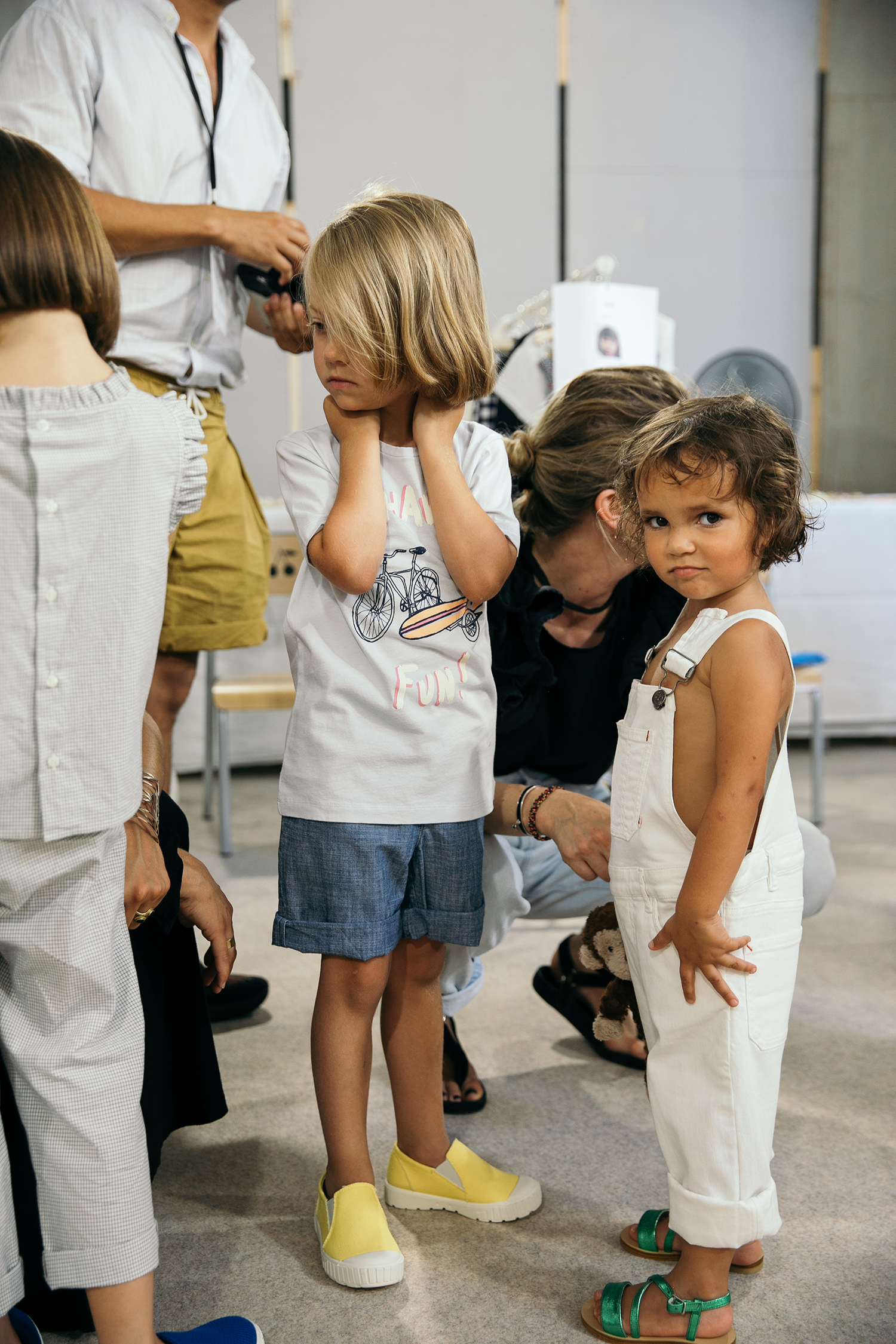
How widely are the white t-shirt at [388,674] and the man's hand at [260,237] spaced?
47 centimetres

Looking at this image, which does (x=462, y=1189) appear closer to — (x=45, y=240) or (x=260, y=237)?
(x=45, y=240)

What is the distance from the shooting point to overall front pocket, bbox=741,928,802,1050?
39.6 inches

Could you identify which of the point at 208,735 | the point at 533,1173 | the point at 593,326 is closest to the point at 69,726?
the point at 533,1173

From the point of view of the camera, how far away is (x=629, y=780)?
1080mm

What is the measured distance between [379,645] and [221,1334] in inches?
25.8

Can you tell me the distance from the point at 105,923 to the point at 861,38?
598cm

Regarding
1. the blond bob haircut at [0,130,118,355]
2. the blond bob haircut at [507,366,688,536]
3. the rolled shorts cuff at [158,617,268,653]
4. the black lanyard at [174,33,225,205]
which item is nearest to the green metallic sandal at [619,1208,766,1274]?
the blond bob haircut at [507,366,688,536]

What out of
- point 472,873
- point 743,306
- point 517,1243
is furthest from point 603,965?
point 743,306

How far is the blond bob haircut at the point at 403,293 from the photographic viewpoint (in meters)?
1.09

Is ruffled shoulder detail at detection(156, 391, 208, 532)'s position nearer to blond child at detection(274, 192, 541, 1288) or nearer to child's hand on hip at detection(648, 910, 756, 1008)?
blond child at detection(274, 192, 541, 1288)

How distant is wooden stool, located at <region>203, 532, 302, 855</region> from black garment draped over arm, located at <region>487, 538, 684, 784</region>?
1082mm

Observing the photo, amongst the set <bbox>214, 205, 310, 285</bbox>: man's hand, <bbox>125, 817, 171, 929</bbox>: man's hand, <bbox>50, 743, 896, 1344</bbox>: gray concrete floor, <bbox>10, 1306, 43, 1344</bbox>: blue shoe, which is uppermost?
<bbox>214, 205, 310, 285</bbox>: man's hand

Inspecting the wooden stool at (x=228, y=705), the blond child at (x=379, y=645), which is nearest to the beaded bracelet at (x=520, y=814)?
the blond child at (x=379, y=645)

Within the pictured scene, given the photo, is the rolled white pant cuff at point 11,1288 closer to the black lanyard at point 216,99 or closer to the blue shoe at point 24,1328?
the blue shoe at point 24,1328
